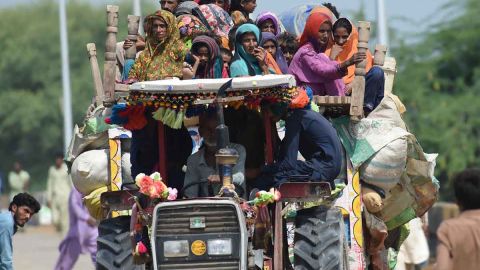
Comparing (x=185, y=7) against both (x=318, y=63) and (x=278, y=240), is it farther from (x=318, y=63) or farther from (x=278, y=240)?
(x=278, y=240)

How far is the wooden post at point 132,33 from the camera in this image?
47.8 ft

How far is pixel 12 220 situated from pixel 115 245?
1.19 metres

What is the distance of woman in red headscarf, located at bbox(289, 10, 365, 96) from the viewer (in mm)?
14328

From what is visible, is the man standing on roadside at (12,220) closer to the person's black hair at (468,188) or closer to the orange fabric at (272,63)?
the orange fabric at (272,63)

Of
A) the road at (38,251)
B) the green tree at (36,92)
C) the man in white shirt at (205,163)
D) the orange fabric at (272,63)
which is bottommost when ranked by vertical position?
the green tree at (36,92)

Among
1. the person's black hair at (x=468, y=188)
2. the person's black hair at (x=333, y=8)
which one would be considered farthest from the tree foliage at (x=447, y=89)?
the person's black hair at (x=468, y=188)

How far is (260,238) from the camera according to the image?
40.2ft

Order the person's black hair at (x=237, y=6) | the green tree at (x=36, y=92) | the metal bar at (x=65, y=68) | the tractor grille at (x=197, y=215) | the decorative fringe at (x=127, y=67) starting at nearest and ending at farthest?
the tractor grille at (x=197, y=215), the decorative fringe at (x=127, y=67), the person's black hair at (x=237, y=6), the metal bar at (x=65, y=68), the green tree at (x=36, y=92)

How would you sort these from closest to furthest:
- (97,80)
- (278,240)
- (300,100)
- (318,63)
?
(278,240) → (300,100) → (318,63) → (97,80)

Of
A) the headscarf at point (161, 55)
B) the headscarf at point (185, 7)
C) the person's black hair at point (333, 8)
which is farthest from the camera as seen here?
the person's black hair at point (333, 8)

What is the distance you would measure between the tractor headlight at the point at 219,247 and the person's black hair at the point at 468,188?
276 centimetres

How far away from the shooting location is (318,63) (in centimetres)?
1435

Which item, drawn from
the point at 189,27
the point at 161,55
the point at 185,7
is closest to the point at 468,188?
the point at 161,55

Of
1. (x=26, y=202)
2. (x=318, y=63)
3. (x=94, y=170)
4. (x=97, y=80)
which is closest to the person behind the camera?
(x=26, y=202)
